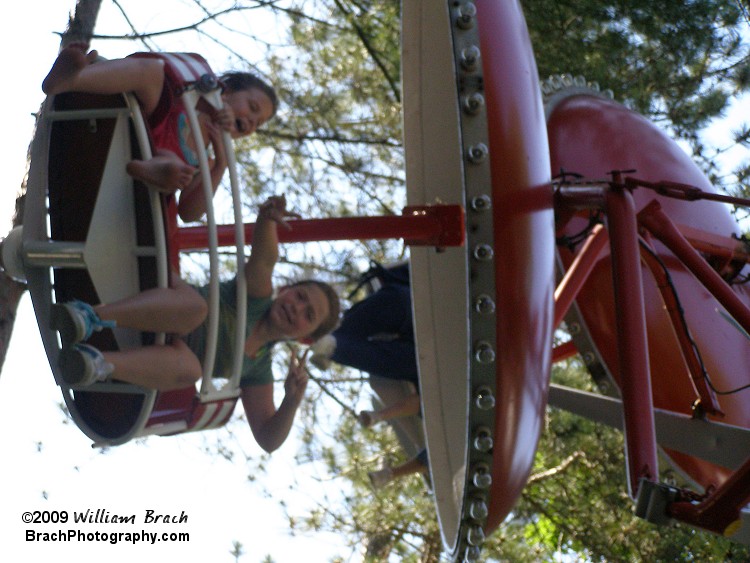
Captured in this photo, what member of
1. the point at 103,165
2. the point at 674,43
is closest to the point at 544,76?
the point at 674,43

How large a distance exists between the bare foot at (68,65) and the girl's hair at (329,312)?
81 cm

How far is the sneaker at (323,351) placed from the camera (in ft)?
9.62

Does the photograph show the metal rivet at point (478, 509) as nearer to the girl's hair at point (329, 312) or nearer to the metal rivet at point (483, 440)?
the metal rivet at point (483, 440)

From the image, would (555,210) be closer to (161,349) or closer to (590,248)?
(590,248)

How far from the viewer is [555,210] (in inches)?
140

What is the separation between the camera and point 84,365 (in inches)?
101

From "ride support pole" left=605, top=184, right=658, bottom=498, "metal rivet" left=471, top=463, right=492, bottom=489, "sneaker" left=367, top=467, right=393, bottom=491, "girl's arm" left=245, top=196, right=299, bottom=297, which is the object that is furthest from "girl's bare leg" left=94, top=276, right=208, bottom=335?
"sneaker" left=367, top=467, right=393, bottom=491

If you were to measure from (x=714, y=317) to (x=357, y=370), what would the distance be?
1786 millimetres

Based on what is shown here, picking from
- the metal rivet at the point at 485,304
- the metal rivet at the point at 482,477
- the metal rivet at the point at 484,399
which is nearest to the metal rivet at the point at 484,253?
the metal rivet at the point at 485,304

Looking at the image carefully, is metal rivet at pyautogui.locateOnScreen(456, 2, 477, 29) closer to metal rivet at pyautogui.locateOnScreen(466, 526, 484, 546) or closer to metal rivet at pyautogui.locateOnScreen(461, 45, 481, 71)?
metal rivet at pyautogui.locateOnScreen(461, 45, 481, 71)

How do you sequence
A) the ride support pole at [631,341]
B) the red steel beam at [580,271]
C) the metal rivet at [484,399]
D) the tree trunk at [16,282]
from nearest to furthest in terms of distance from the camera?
1. the metal rivet at [484,399]
2. the ride support pole at [631,341]
3. the red steel beam at [580,271]
4. the tree trunk at [16,282]

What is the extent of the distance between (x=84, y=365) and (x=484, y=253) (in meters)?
1.10

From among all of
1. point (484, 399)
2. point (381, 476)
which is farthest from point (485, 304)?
point (381, 476)

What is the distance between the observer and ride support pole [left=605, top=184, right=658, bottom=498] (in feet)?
10.3
